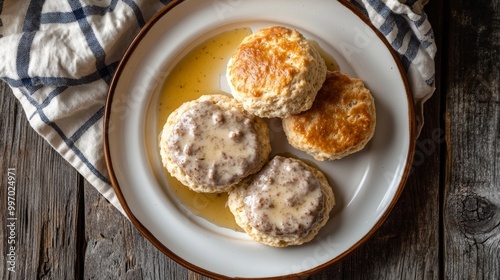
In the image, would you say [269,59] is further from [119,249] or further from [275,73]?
[119,249]

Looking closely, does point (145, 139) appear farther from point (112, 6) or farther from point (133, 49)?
point (112, 6)

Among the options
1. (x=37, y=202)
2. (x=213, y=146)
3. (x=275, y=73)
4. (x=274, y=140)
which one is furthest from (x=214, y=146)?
(x=37, y=202)

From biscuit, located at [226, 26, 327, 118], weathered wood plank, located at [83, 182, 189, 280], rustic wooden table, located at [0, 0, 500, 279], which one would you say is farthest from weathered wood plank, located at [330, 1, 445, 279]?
weathered wood plank, located at [83, 182, 189, 280]

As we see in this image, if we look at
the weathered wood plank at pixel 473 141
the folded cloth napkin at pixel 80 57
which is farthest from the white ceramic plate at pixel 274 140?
the weathered wood plank at pixel 473 141

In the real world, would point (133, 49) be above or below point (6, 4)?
below

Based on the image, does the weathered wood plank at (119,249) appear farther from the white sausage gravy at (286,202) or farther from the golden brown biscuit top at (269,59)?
the golden brown biscuit top at (269,59)

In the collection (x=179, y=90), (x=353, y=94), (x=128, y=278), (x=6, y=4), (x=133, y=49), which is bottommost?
(x=128, y=278)

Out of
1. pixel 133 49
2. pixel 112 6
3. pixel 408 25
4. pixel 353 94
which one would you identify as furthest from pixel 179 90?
pixel 408 25
